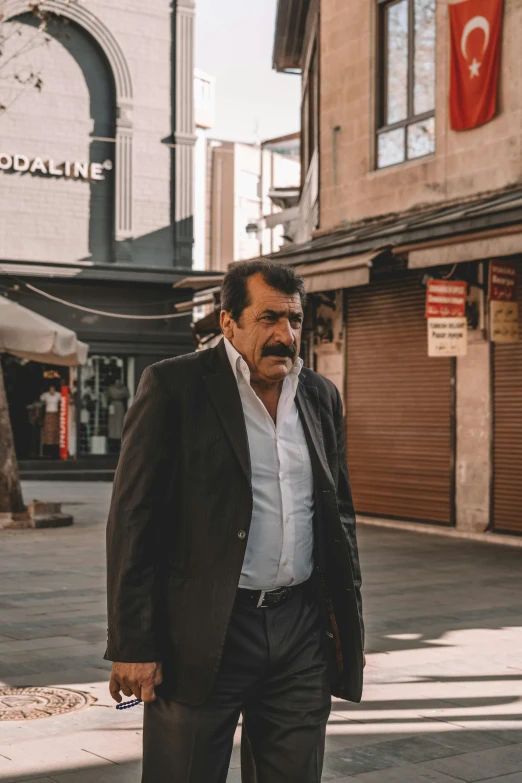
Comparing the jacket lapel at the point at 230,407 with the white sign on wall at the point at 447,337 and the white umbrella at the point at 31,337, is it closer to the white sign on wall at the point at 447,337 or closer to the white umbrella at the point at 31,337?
the white sign on wall at the point at 447,337

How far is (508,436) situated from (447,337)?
1321 mm

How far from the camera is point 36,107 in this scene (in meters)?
27.7

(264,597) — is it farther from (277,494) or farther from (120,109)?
(120,109)

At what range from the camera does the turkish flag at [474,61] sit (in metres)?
13.4

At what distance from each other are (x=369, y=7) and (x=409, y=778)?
13.4 metres

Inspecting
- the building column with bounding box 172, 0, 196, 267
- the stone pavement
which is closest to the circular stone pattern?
the stone pavement

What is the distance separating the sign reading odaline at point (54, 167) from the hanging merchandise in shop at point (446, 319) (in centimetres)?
1634

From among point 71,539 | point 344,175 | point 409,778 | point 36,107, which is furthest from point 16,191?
point 409,778

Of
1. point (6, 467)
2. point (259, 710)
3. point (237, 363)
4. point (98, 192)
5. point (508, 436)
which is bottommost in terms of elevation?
point (6, 467)

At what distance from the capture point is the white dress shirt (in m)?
3.07

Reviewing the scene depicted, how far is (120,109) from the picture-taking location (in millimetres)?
28391

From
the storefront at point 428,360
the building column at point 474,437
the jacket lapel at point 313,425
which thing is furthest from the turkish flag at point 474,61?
the jacket lapel at point 313,425

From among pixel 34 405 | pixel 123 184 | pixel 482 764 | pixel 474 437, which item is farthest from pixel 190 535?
pixel 123 184

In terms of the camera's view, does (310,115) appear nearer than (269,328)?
No
